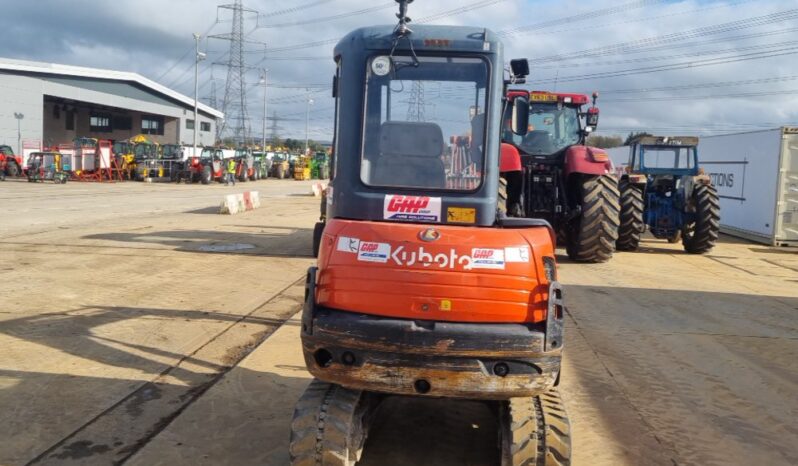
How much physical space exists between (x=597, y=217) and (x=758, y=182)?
28.6 feet

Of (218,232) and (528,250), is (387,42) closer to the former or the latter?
(528,250)

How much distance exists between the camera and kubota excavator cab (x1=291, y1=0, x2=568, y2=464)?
3525mm

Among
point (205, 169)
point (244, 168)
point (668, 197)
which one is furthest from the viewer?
point (244, 168)

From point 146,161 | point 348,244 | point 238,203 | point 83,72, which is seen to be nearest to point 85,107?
point 83,72

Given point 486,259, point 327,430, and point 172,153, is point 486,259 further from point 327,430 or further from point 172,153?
point 172,153

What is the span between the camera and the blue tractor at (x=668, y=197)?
13.8 meters

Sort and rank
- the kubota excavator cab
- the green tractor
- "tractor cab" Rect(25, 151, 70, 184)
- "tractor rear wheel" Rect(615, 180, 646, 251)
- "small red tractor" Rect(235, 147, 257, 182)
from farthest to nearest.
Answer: the green tractor → "small red tractor" Rect(235, 147, 257, 182) → "tractor cab" Rect(25, 151, 70, 184) → "tractor rear wheel" Rect(615, 180, 646, 251) → the kubota excavator cab

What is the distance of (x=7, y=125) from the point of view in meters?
43.6

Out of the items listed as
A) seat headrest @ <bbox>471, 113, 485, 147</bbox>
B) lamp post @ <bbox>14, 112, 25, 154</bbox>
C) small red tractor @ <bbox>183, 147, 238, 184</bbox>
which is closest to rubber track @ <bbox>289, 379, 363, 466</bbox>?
seat headrest @ <bbox>471, 113, 485, 147</bbox>

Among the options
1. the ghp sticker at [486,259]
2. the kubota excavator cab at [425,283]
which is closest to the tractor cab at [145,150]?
the kubota excavator cab at [425,283]

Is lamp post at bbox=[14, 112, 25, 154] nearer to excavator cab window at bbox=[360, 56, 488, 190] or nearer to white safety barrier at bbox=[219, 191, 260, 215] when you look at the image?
white safety barrier at bbox=[219, 191, 260, 215]

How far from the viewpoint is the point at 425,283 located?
3.57 metres

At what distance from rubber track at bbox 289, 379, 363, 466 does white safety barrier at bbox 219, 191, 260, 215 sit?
16851 millimetres

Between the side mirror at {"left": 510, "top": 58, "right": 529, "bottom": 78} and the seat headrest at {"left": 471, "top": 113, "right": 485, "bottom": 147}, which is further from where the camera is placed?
the side mirror at {"left": 510, "top": 58, "right": 529, "bottom": 78}
